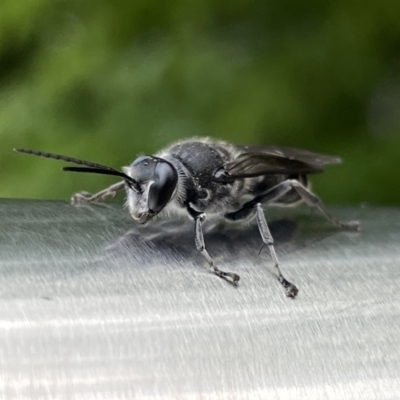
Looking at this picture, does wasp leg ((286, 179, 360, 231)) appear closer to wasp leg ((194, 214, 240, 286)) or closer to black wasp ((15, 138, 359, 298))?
black wasp ((15, 138, 359, 298))

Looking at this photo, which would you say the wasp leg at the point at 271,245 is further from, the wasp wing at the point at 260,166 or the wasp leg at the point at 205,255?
the wasp wing at the point at 260,166

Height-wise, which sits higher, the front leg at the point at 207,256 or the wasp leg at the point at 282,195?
the front leg at the point at 207,256

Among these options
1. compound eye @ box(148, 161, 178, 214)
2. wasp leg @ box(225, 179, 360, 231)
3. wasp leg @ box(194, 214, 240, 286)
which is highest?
Result: wasp leg @ box(194, 214, 240, 286)

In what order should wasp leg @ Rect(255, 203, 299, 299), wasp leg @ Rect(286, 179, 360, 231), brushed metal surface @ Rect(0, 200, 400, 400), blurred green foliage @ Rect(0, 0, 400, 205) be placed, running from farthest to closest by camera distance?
blurred green foliage @ Rect(0, 0, 400, 205), wasp leg @ Rect(286, 179, 360, 231), wasp leg @ Rect(255, 203, 299, 299), brushed metal surface @ Rect(0, 200, 400, 400)

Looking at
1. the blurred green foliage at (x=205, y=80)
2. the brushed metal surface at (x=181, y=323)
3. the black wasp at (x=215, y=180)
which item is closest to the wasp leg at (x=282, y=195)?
the black wasp at (x=215, y=180)

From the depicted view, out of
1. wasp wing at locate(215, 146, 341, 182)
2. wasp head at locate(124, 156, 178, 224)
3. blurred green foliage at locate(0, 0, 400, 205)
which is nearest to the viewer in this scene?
wasp head at locate(124, 156, 178, 224)

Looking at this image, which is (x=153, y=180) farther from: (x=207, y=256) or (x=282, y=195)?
(x=207, y=256)

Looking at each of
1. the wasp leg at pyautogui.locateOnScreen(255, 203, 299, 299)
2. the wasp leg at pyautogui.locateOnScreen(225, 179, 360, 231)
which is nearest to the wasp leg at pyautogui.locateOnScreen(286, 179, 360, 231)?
the wasp leg at pyautogui.locateOnScreen(225, 179, 360, 231)

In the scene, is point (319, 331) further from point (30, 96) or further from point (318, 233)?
point (30, 96)
